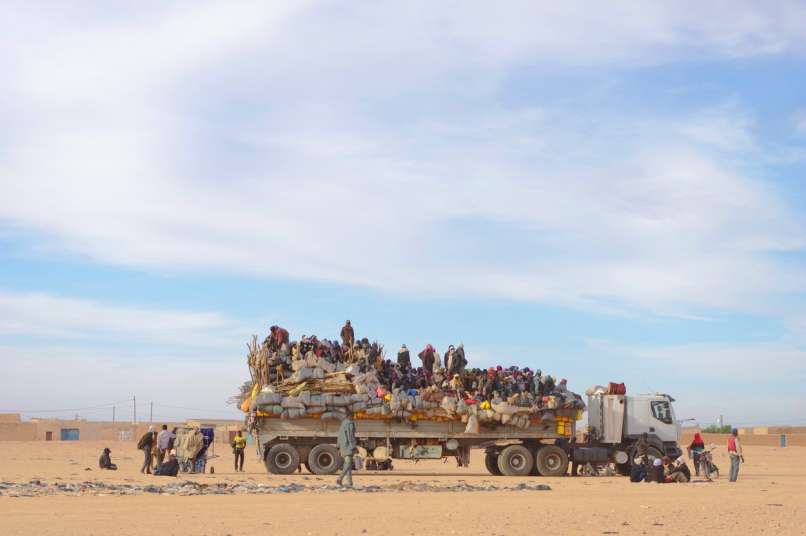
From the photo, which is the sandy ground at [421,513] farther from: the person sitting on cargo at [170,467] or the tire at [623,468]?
the tire at [623,468]

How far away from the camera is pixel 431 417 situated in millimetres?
31297

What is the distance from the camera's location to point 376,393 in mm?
30891

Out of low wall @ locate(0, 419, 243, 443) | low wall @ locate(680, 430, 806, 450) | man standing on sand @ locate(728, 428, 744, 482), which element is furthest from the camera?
low wall @ locate(0, 419, 243, 443)

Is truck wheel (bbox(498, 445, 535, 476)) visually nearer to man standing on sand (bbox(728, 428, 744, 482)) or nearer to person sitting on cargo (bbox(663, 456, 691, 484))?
person sitting on cargo (bbox(663, 456, 691, 484))

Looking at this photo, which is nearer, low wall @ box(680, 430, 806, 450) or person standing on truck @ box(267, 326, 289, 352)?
person standing on truck @ box(267, 326, 289, 352)

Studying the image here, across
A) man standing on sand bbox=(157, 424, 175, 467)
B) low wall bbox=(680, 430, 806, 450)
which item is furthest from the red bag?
low wall bbox=(680, 430, 806, 450)

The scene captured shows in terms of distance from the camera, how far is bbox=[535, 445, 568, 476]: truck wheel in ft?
105

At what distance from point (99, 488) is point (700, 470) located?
17.7 metres

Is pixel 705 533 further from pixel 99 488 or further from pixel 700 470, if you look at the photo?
pixel 700 470

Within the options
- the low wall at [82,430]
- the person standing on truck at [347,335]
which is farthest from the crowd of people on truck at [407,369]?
the low wall at [82,430]

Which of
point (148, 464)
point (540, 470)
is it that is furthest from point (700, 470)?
point (148, 464)

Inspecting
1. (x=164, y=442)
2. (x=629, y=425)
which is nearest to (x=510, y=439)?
(x=629, y=425)

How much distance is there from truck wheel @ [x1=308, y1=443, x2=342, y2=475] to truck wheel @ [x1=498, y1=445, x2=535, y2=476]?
484 centimetres

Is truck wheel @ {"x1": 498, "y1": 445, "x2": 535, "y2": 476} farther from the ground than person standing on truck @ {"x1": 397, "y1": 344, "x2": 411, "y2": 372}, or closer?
closer
